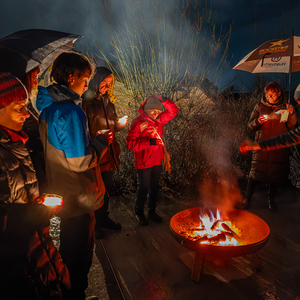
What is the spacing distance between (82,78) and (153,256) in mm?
2280

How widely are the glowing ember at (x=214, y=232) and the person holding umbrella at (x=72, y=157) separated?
1.19 metres

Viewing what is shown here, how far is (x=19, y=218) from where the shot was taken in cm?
122

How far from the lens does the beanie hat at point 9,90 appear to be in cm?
121

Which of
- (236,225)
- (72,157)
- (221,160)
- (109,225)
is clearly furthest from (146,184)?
(221,160)

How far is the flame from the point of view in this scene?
7.51 feet

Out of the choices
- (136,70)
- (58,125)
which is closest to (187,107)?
(136,70)

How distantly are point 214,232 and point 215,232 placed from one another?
0.04ft

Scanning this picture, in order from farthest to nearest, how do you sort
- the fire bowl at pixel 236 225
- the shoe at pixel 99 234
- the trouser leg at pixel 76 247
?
the shoe at pixel 99 234
the fire bowl at pixel 236 225
the trouser leg at pixel 76 247

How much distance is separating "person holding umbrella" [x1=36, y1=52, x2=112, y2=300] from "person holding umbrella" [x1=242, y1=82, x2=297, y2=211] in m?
3.17

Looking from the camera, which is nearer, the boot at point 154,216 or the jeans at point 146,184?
the jeans at point 146,184

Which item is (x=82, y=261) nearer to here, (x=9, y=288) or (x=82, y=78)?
(x=9, y=288)

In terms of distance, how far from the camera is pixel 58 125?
1489 millimetres

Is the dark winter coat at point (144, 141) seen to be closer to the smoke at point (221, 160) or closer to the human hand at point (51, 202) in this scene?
the human hand at point (51, 202)

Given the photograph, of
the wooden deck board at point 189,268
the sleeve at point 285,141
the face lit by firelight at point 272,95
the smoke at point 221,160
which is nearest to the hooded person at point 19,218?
the wooden deck board at point 189,268
